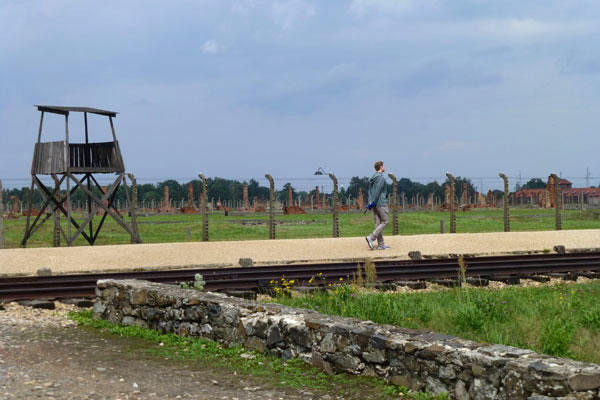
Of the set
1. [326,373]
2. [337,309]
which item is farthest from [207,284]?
[326,373]

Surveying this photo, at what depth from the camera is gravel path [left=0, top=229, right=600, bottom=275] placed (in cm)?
1695

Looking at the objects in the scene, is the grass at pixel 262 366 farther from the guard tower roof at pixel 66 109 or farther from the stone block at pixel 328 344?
the guard tower roof at pixel 66 109

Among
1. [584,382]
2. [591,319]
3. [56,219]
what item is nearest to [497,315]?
[591,319]

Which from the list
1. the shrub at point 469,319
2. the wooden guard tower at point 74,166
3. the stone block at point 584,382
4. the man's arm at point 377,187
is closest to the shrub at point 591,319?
the shrub at point 469,319

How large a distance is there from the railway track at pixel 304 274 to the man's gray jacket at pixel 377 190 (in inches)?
82.7

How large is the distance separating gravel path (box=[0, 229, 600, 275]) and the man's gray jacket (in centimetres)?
146

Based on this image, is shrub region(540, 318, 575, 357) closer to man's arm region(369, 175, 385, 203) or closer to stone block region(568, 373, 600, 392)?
stone block region(568, 373, 600, 392)

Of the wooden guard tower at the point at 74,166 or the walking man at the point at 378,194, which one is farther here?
the wooden guard tower at the point at 74,166

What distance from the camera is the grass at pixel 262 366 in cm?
625

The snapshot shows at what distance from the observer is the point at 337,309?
903cm

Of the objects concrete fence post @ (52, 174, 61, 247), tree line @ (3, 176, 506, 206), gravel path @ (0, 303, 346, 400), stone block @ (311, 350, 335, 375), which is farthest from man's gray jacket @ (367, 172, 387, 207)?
tree line @ (3, 176, 506, 206)

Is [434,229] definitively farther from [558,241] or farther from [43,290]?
[43,290]

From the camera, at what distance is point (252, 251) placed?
19.2 m

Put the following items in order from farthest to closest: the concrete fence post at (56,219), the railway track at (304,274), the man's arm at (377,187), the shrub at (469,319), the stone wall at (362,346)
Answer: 1. the concrete fence post at (56,219)
2. the man's arm at (377,187)
3. the railway track at (304,274)
4. the shrub at (469,319)
5. the stone wall at (362,346)
